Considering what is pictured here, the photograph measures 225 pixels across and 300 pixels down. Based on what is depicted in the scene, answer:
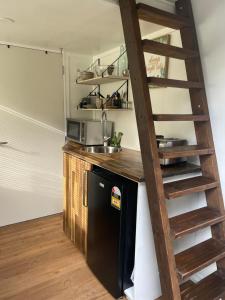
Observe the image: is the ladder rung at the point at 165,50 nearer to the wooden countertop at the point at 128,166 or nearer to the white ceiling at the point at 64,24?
the white ceiling at the point at 64,24

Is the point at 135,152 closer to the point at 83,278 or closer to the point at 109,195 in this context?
the point at 109,195

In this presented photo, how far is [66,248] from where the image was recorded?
247cm

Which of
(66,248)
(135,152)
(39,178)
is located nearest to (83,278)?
(66,248)

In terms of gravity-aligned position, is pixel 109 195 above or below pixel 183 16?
below

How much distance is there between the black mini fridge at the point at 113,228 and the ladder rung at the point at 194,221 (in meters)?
0.32

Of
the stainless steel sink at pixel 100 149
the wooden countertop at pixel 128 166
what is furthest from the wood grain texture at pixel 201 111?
the stainless steel sink at pixel 100 149

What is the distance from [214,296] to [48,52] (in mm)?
2946

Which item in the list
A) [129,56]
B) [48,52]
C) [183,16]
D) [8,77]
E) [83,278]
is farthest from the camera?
[48,52]

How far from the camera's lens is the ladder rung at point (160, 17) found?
150 centimetres

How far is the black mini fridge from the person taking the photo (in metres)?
1.67

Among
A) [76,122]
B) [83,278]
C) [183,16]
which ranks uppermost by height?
[183,16]

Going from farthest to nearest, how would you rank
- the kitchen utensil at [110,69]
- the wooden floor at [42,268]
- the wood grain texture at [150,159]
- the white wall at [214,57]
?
the kitchen utensil at [110,69], the wooden floor at [42,268], the white wall at [214,57], the wood grain texture at [150,159]

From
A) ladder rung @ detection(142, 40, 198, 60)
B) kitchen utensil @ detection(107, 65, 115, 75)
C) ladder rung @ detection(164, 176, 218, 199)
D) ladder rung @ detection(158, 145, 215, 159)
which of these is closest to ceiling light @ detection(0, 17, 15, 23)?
kitchen utensil @ detection(107, 65, 115, 75)

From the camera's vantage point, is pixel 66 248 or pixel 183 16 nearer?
pixel 183 16
